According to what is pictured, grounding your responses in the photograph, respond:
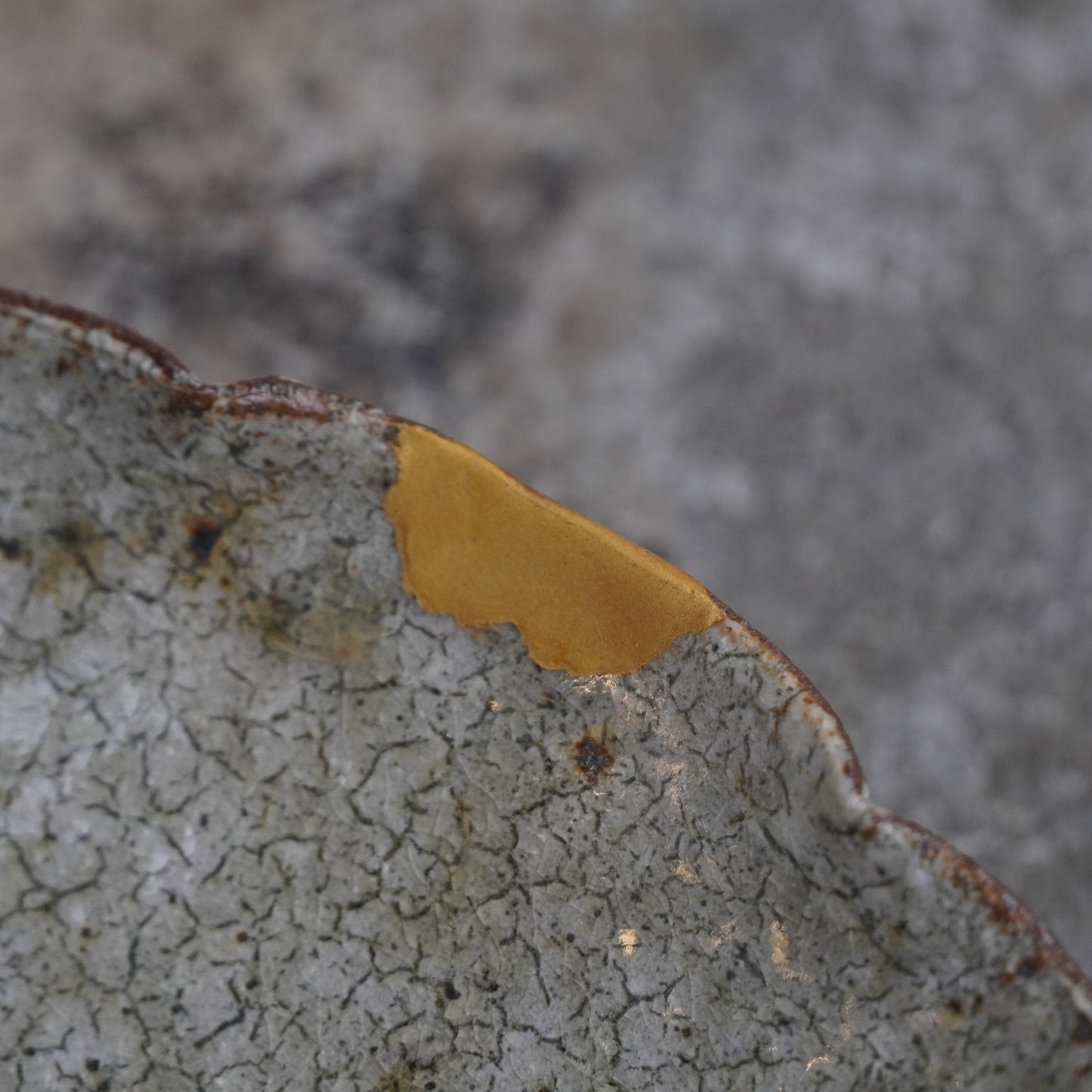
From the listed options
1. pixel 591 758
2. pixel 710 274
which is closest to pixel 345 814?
pixel 591 758

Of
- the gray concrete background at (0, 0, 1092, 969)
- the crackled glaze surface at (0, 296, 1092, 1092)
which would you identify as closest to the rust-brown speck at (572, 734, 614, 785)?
the crackled glaze surface at (0, 296, 1092, 1092)

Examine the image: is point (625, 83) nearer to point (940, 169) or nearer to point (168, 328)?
point (940, 169)

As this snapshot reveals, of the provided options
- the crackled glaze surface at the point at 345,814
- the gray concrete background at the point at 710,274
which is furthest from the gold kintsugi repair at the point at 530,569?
the gray concrete background at the point at 710,274

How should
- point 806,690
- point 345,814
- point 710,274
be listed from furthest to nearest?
point 710,274, point 345,814, point 806,690

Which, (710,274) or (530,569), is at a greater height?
(710,274)

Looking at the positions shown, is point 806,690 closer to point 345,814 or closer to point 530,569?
point 530,569

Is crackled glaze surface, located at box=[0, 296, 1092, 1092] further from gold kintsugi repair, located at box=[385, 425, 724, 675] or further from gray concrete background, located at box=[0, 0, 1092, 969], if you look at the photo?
gray concrete background, located at box=[0, 0, 1092, 969]
